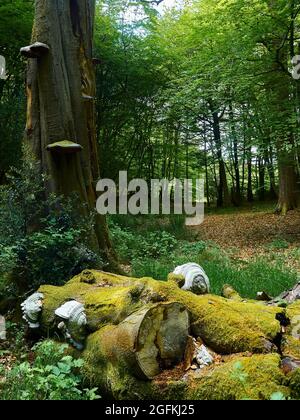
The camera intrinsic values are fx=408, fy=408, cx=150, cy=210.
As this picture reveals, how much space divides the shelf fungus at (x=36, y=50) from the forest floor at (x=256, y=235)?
15.9 feet

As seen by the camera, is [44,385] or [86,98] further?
[86,98]

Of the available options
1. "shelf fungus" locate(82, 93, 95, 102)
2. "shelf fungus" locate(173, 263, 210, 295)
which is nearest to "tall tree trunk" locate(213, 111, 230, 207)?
"shelf fungus" locate(82, 93, 95, 102)

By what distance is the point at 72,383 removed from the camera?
239 cm

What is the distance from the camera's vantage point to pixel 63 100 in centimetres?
464

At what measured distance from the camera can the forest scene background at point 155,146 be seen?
4.06 meters

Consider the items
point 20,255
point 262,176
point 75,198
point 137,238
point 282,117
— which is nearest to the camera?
point 20,255

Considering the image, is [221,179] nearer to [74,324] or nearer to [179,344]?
[74,324]

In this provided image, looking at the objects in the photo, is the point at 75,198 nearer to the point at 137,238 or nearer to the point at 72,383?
the point at 72,383

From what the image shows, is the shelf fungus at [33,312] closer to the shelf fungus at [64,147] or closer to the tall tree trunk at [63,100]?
the tall tree trunk at [63,100]

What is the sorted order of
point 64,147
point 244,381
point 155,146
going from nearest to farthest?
1. point 244,381
2. point 64,147
3. point 155,146

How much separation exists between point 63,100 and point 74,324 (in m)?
2.77

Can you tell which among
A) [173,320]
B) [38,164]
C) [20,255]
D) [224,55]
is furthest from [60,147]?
[224,55]

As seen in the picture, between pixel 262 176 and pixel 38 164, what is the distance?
53.9 feet

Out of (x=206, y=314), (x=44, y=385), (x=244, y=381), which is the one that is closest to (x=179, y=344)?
(x=206, y=314)
